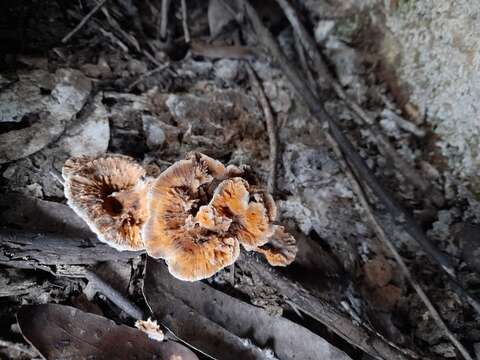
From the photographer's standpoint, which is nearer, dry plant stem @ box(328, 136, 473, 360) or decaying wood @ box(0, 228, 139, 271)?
decaying wood @ box(0, 228, 139, 271)

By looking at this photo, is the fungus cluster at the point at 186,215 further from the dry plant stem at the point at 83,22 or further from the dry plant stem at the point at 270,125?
the dry plant stem at the point at 83,22

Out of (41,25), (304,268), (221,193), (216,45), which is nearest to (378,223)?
(304,268)

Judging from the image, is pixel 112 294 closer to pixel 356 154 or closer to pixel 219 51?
pixel 356 154

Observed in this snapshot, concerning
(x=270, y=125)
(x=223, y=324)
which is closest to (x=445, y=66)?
(x=270, y=125)

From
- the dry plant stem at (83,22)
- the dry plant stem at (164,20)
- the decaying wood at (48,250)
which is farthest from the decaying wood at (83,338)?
the dry plant stem at (164,20)

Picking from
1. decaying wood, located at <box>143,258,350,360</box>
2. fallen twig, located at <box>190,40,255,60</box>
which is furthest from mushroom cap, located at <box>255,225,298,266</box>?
fallen twig, located at <box>190,40,255,60</box>

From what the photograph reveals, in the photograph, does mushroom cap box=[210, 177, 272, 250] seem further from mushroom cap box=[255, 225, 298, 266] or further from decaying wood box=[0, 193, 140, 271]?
decaying wood box=[0, 193, 140, 271]
